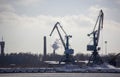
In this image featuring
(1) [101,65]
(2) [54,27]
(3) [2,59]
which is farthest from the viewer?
(3) [2,59]

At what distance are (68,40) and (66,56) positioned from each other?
653cm

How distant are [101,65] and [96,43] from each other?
8581mm

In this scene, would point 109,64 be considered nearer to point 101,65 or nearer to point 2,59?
point 101,65

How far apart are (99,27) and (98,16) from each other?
418cm

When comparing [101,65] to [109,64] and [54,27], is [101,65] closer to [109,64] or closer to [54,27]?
[109,64]

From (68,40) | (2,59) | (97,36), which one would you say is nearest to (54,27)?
(68,40)

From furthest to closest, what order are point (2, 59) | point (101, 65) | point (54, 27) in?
point (2, 59), point (54, 27), point (101, 65)

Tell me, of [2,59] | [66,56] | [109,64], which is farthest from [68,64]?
[2,59]

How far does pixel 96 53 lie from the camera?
159m

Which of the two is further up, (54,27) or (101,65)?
(54,27)

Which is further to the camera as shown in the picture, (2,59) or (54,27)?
(2,59)

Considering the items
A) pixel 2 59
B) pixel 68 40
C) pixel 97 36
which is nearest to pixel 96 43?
pixel 97 36

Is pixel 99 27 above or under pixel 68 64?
above

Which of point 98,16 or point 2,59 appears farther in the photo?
point 2,59
